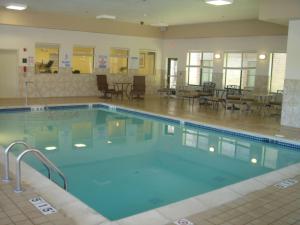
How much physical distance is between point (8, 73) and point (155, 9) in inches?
225

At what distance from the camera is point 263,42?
41.3 feet

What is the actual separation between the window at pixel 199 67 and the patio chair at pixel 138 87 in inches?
80.3

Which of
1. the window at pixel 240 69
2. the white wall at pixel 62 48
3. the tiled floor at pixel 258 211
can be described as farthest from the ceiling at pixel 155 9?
the tiled floor at pixel 258 211

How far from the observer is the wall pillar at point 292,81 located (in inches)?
336

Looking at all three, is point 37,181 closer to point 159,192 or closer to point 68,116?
point 159,192

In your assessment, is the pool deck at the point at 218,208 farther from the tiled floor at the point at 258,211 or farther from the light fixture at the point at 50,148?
the light fixture at the point at 50,148

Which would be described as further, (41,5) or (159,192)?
(41,5)

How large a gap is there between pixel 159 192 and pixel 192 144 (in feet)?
9.87

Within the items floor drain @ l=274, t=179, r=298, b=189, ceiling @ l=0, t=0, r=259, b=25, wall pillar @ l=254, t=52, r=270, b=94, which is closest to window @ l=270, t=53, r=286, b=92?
wall pillar @ l=254, t=52, r=270, b=94

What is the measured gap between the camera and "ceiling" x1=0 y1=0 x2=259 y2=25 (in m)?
9.66

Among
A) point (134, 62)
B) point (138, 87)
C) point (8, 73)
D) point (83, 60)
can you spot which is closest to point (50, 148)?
point (8, 73)

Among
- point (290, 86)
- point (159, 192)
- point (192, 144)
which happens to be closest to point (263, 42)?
point (290, 86)

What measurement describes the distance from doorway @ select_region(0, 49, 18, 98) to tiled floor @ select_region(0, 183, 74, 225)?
31.3 feet

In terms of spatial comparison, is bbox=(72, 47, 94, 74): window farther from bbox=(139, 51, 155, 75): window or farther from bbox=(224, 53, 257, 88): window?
bbox=(224, 53, 257, 88): window
